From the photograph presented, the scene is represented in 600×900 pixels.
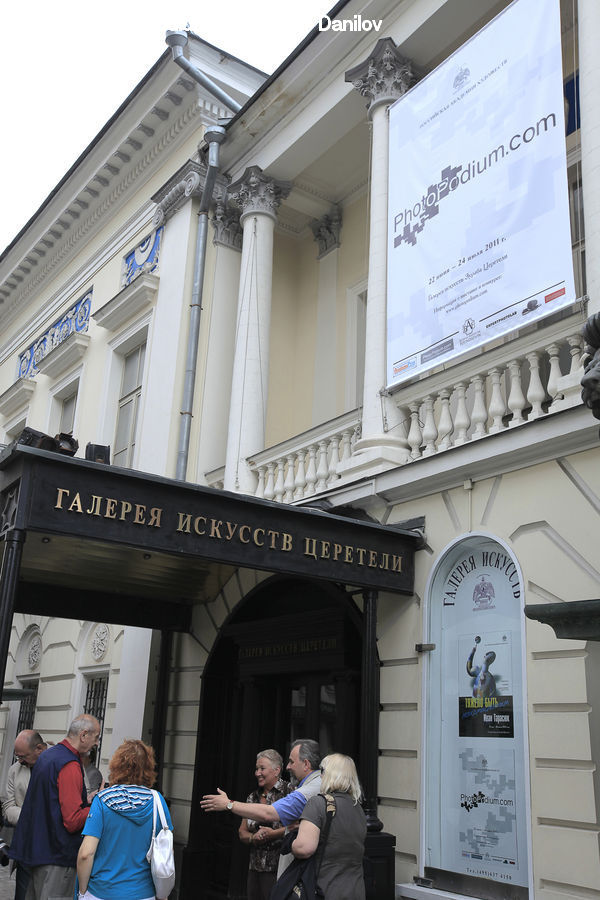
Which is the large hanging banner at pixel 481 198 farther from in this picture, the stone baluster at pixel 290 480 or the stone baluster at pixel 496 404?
the stone baluster at pixel 290 480

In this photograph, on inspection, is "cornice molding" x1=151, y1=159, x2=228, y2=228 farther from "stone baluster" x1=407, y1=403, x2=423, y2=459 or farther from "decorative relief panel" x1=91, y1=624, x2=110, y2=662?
"decorative relief panel" x1=91, y1=624, x2=110, y2=662

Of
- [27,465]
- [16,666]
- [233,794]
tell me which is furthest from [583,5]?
[16,666]

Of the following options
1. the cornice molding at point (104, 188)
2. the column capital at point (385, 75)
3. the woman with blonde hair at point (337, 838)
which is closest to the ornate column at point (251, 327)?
the cornice molding at point (104, 188)

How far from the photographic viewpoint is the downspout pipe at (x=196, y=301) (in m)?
12.2

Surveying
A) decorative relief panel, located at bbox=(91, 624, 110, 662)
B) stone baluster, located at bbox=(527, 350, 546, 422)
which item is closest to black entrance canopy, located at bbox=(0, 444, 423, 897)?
stone baluster, located at bbox=(527, 350, 546, 422)

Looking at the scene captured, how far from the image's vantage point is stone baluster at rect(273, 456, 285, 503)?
10.1m

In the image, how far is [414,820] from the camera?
23.5ft

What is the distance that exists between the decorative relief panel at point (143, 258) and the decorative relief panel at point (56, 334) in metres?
1.71

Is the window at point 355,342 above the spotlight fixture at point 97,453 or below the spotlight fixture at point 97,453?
above

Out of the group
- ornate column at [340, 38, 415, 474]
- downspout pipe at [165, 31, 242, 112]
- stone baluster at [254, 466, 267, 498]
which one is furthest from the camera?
downspout pipe at [165, 31, 242, 112]

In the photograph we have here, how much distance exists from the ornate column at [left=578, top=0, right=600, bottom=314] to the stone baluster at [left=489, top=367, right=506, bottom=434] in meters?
1.10

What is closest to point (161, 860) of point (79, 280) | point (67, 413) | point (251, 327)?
point (251, 327)

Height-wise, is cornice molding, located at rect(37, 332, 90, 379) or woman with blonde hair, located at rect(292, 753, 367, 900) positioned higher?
cornice molding, located at rect(37, 332, 90, 379)

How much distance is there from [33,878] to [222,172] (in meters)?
10.7
